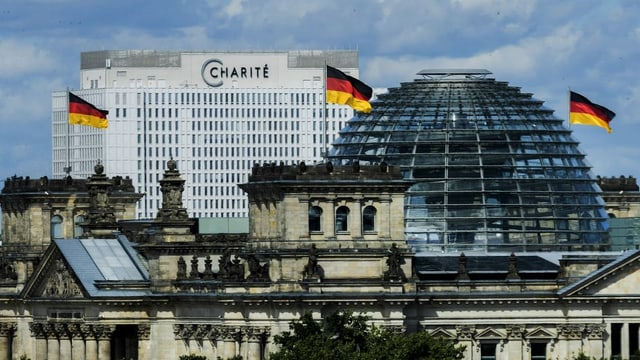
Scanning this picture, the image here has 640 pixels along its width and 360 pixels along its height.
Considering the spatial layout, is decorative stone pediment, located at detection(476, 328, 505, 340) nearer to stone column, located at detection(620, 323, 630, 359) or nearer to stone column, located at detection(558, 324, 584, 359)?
stone column, located at detection(558, 324, 584, 359)

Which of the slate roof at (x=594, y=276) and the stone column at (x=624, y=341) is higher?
the slate roof at (x=594, y=276)

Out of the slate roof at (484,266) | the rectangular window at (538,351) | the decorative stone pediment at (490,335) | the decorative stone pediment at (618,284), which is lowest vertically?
the rectangular window at (538,351)

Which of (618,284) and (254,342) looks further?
(254,342)

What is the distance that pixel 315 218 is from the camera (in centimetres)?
18825

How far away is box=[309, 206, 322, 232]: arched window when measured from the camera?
18800cm

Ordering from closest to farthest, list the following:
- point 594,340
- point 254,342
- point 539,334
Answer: point 594,340 < point 539,334 < point 254,342

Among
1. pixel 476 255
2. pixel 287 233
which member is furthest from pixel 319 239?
pixel 476 255

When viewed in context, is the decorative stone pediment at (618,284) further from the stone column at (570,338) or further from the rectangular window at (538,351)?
the rectangular window at (538,351)

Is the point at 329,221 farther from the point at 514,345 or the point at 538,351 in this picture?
the point at 538,351

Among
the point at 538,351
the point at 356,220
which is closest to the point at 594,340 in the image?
the point at 538,351

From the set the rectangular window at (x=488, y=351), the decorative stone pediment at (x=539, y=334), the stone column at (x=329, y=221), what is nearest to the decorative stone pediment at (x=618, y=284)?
the decorative stone pediment at (x=539, y=334)

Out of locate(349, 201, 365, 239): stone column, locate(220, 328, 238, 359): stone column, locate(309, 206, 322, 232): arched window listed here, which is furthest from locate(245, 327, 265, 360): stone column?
locate(349, 201, 365, 239): stone column

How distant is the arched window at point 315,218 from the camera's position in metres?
188

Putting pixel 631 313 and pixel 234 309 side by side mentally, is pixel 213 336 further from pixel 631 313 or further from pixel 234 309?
pixel 631 313
